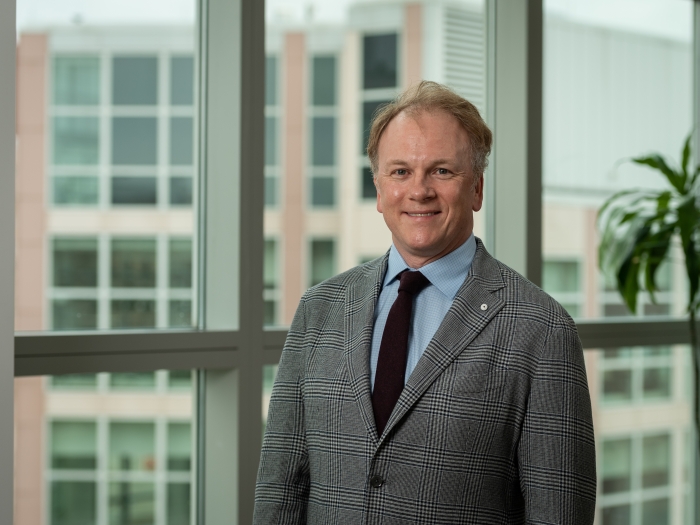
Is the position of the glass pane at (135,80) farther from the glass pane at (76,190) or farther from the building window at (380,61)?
the building window at (380,61)

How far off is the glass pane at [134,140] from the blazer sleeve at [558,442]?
59.1 inches

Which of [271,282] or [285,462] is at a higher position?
[271,282]

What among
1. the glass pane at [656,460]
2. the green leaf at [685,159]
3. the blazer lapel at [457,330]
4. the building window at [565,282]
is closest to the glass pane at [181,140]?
the blazer lapel at [457,330]

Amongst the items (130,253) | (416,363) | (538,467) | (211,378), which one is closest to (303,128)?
(130,253)

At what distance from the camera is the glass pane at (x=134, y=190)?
2.44 meters

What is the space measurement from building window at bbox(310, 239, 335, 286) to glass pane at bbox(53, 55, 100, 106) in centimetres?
86

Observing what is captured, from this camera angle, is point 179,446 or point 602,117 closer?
point 179,446

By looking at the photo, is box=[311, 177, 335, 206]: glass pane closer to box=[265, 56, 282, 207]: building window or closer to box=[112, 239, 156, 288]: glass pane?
box=[265, 56, 282, 207]: building window

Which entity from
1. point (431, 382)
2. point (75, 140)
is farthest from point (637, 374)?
point (75, 140)

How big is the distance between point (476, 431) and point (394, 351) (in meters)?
0.22

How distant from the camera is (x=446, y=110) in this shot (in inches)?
61.2

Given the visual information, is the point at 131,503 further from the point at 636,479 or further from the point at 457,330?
the point at 636,479

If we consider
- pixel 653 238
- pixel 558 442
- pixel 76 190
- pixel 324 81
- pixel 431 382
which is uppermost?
pixel 324 81

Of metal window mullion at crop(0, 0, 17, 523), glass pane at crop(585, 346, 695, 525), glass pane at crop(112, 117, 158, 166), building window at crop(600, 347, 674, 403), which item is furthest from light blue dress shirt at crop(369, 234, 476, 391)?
building window at crop(600, 347, 674, 403)
